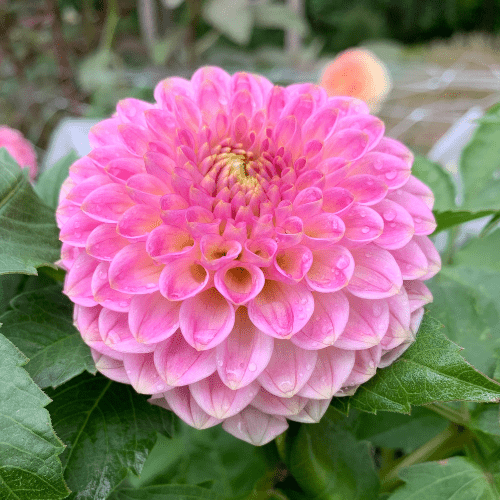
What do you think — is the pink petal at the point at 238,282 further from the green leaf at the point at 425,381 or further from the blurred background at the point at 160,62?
the blurred background at the point at 160,62

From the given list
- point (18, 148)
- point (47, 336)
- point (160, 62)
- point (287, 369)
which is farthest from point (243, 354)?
point (160, 62)

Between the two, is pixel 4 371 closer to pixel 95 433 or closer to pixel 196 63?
pixel 95 433

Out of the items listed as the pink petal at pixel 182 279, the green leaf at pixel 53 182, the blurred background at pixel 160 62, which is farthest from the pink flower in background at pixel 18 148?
the pink petal at pixel 182 279

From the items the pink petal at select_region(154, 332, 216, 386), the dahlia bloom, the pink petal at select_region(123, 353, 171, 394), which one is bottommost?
the dahlia bloom

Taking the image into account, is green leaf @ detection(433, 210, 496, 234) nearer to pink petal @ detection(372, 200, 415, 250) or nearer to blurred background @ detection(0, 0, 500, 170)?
pink petal @ detection(372, 200, 415, 250)

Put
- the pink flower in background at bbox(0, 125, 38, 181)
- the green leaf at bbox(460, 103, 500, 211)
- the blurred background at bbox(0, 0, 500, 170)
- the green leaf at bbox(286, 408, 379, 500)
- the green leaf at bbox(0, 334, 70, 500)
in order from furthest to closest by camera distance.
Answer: the blurred background at bbox(0, 0, 500, 170) < the pink flower in background at bbox(0, 125, 38, 181) < the green leaf at bbox(460, 103, 500, 211) < the green leaf at bbox(286, 408, 379, 500) < the green leaf at bbox(0, 334, 70, 500)

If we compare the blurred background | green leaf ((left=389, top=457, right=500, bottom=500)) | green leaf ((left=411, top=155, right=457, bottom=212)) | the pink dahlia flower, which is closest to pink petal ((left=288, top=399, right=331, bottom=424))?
the pink dahlia flower

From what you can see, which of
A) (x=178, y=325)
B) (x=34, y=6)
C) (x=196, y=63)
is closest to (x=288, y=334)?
(x=178, y=325)
